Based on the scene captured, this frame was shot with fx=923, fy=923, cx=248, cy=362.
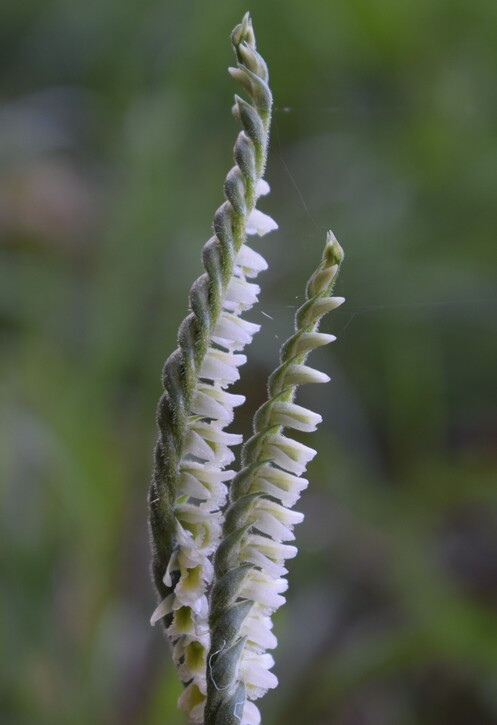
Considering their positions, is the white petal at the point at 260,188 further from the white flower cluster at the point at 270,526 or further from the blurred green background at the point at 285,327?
the blurred green background at the point at 285,327

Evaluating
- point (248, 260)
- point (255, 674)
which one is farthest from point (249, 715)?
point (248, 260)

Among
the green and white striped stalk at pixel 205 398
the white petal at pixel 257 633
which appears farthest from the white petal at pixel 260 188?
the white petal at pixel 257 633

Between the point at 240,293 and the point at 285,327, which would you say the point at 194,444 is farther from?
the point at 285,327

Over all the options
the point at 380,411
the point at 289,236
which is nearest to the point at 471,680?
the point at 380,411

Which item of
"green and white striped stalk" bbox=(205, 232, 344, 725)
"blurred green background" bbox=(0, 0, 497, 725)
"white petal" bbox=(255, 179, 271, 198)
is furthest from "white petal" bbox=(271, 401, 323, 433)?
"blurred green background" bbox=(0, 0, 497, 725)

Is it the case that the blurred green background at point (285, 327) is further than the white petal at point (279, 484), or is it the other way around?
the blurred green background at point (285, 327)

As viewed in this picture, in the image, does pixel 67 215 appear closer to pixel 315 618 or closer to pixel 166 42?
pixel 166 42
